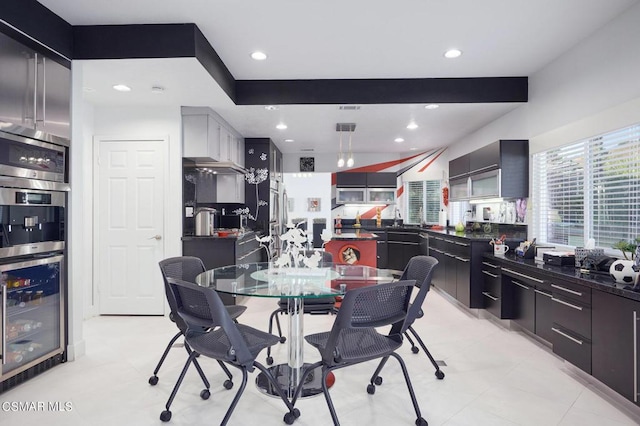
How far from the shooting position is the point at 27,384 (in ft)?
8.71

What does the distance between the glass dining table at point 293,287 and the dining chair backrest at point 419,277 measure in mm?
206

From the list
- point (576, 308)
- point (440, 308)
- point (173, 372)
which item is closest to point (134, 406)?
point (173, 372)

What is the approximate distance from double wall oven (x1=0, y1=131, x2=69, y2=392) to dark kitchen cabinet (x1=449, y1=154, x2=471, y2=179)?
189 inches

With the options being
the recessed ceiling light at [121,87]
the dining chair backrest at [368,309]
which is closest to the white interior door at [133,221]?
the recessed ceiling light at [121,87]

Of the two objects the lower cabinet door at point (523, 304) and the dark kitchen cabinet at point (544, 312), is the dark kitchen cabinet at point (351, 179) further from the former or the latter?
the dark kitchen cabinet at point (544, 312)

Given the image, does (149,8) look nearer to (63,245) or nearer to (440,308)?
(63,245)

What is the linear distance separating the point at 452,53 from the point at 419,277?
7.34ft

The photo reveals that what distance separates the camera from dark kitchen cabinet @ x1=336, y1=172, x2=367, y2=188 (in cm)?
784

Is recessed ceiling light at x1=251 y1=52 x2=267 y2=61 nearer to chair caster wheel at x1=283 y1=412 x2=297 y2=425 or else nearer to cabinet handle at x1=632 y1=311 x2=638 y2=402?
chair caster wheel at x1=283 y1=412 x2=297 y2=425

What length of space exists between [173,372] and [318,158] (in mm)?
6003

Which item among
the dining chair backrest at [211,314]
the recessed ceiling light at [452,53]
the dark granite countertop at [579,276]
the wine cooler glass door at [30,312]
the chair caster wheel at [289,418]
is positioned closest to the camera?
the dining chair backrest at [211,314]

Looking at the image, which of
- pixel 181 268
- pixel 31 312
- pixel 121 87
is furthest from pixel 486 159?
pixel 31 312

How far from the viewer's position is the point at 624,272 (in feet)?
7.79

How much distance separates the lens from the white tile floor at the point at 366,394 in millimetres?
2217
